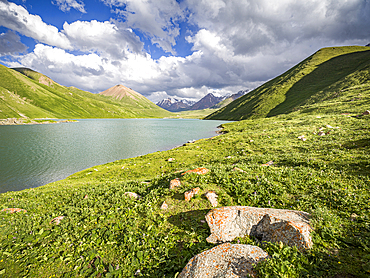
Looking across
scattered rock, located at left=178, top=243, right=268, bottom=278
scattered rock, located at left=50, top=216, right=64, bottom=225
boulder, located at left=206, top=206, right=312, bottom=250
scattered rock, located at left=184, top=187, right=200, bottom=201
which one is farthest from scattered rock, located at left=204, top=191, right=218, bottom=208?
scattered rock, located at left=50, top=216, right=64, bottom=225

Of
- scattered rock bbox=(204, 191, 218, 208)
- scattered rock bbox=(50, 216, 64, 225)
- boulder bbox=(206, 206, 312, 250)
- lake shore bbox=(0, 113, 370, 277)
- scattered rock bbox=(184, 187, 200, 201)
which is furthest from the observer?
scattered rock bbox=(184, 187, 200, 201)

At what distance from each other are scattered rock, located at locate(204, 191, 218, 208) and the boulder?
5.71 ft

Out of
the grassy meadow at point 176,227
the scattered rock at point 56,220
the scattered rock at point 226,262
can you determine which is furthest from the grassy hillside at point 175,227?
the scattered rock at point 226,262

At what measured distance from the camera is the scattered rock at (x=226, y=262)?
5484mm

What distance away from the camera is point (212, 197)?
10555 millimetres

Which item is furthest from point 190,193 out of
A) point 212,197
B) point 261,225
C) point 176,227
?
point 261,225

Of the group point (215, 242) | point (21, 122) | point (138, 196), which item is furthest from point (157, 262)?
point (21, 122)

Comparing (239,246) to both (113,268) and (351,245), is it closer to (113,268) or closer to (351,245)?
(351,245)

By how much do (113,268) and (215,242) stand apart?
4.93 m

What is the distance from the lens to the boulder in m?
6.40

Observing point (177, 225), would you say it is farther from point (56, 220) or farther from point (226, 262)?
point (56, 220)

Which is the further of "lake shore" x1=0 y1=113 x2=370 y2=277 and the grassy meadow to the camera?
"lake shore" x1=0 y1=113 x2=370 y2=277

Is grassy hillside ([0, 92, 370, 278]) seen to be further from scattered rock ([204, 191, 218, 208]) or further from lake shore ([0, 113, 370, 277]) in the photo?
scattered rock ([204, 191, 218, 208])

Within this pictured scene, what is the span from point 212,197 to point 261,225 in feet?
11.8
